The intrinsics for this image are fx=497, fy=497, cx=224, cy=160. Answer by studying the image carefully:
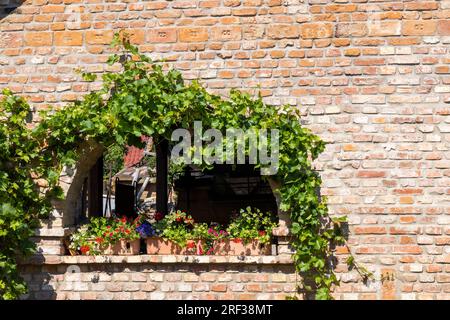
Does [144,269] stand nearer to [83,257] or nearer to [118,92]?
[83,257]

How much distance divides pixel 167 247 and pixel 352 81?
221 cm

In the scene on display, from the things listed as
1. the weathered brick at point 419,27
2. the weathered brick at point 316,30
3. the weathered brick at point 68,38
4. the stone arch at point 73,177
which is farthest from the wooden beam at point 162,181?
the weathered brick at point 419,27

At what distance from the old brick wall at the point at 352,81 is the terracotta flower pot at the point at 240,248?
69cm

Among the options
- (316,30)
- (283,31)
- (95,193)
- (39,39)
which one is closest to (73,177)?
(39,39)

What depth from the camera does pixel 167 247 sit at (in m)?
4.48

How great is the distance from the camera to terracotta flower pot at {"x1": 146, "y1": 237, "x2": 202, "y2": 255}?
4457 millimetres

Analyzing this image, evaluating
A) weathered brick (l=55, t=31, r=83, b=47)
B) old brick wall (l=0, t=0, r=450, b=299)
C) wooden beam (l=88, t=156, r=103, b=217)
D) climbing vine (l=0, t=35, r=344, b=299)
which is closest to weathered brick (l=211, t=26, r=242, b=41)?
old brick wall (l=0, t=0, r=450, b=299)

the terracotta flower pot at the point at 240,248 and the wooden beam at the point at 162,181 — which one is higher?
the wooden beam at the point at 162,181

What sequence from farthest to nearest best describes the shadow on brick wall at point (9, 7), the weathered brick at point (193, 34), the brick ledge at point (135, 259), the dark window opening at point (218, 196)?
the dark window opening at point (218, 196), the shadow on brick wall at point (9, 7), the weathered brick at point (193, 34), the brick ledge at point (135, 259)

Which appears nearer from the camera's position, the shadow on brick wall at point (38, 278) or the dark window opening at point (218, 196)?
the shadow on brick wall at point (38, 278)

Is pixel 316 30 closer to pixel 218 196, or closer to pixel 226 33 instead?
pixel 226 33

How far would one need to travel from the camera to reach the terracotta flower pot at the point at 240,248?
4.43m

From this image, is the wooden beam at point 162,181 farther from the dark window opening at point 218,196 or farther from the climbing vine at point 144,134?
the climbing vine at point 144,134

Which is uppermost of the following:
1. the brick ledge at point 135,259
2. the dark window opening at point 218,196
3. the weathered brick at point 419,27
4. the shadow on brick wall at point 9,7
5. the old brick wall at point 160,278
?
the shadow on brick wall at point 9,7
